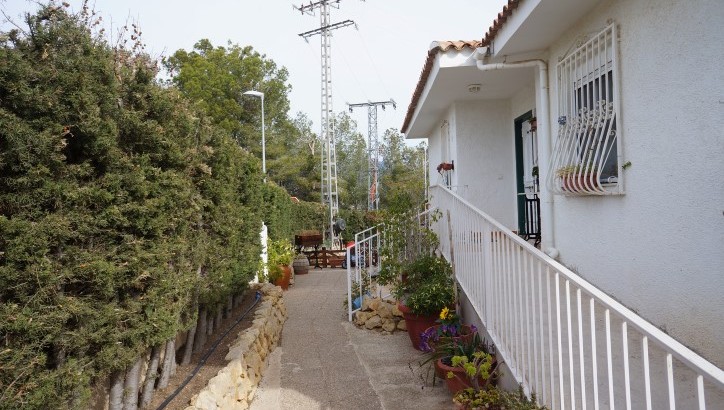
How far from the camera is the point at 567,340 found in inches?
116

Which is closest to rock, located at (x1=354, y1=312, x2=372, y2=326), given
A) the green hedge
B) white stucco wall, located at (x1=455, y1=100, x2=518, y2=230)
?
white stucco wall, located at (x1=455, y1=100, x2=518, y2=230)

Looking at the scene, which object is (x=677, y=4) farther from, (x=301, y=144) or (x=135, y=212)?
(x=301, y=144)

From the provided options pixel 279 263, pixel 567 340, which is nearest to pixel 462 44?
pixel 567 340

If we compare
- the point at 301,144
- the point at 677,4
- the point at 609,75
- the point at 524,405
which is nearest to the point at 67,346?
the point at 524,405

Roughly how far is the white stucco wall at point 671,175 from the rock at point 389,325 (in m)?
3.55

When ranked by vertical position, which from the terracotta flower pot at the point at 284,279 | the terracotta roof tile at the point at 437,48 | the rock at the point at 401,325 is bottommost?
the rock at the point at 401,325

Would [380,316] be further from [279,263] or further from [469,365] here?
[279,263]

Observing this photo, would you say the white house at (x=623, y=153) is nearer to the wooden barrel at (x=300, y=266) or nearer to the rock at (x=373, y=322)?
the rock at (x=373, y=322)

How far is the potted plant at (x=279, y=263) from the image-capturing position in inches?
478

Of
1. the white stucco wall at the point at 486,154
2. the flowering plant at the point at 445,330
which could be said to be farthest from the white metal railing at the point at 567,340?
the white stucco wall at the point at 486,154

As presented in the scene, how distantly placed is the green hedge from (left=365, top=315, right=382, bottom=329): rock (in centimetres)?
391

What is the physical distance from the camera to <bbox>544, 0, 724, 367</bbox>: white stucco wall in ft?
11.2

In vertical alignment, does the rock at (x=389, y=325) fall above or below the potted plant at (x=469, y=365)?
below

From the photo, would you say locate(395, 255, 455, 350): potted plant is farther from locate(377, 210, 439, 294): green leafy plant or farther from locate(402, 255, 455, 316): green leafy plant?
locate(377, 210, 439, 294): green leafy plant
